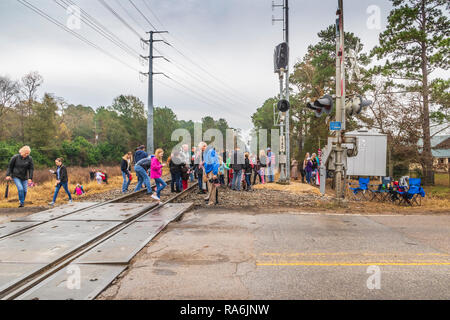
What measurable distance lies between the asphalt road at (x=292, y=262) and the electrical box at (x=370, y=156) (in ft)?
46.0

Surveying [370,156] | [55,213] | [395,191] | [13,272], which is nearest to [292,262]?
[13,272]

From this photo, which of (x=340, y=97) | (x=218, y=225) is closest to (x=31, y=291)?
(x=218, y=225)

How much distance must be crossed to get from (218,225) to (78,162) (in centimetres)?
4208

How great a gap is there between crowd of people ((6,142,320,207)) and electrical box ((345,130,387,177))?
3821 mm

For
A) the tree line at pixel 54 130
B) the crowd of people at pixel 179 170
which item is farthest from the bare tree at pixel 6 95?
the crowd of people at pixel 179 170

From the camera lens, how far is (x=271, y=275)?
4.06 m

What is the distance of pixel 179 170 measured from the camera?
12.6 m

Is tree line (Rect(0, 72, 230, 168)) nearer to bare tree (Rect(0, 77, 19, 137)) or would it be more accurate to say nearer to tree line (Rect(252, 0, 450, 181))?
bare tree (Rect(0, 77, 19, 137))

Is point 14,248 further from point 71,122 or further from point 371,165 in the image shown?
point 71,122

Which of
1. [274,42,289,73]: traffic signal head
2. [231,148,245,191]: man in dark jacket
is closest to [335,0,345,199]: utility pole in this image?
[231,148,245,191]: man in dark jacket

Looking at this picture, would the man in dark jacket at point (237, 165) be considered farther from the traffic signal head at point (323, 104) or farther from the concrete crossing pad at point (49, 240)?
the concrete crossing pad at point (49, 240)

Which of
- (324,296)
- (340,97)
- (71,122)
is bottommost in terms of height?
(324,296)

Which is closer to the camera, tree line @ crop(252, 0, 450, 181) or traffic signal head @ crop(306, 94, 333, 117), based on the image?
traffic signal head @ crop(306, 94, 333, 117)

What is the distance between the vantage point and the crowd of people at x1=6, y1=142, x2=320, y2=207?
941cm
